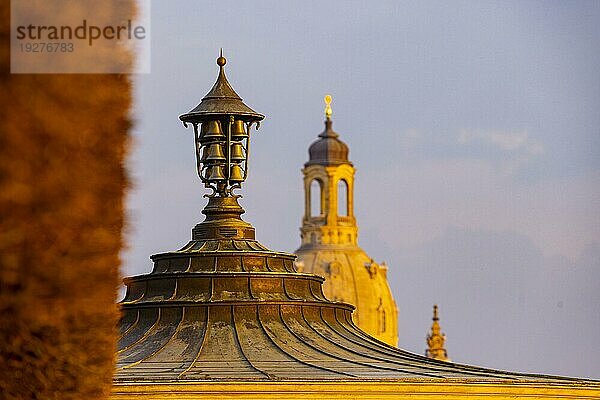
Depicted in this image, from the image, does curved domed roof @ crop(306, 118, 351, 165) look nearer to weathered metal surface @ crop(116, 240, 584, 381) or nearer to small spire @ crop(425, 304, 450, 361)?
small spire @ crop(425, 304, 450, 361)

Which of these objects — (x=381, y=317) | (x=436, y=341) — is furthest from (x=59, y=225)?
(x=381, y=317)

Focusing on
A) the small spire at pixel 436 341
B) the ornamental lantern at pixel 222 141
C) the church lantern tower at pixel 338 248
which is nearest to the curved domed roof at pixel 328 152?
the church lantern tower at pixel 338 248

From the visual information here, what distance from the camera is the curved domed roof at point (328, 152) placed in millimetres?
169375

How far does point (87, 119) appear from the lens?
12820 mm

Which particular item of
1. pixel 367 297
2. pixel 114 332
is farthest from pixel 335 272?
pixel 114 332

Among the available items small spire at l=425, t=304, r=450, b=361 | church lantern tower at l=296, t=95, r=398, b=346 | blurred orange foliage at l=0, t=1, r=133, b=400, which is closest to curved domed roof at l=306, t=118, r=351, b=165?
church lantern tower at l=296, t=95, r=398, b=346

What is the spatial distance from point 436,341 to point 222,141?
8758 centimetres

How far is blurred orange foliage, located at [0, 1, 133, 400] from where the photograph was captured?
12.3 metres

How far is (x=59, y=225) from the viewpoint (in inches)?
502

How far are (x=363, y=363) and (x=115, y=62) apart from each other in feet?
89.9

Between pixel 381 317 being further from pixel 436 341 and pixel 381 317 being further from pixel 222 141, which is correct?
pixel 222 141

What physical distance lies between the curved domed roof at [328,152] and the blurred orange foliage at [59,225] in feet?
507

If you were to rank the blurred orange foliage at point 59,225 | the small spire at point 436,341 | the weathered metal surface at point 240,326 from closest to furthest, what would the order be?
the blurred orange foliage at point 59,225 < the weathered metal surface at point 240,326 < the small spire at point 436,341

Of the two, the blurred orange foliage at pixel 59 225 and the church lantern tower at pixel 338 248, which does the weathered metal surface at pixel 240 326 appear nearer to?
the blurred orange foliage at pixel 59 225
